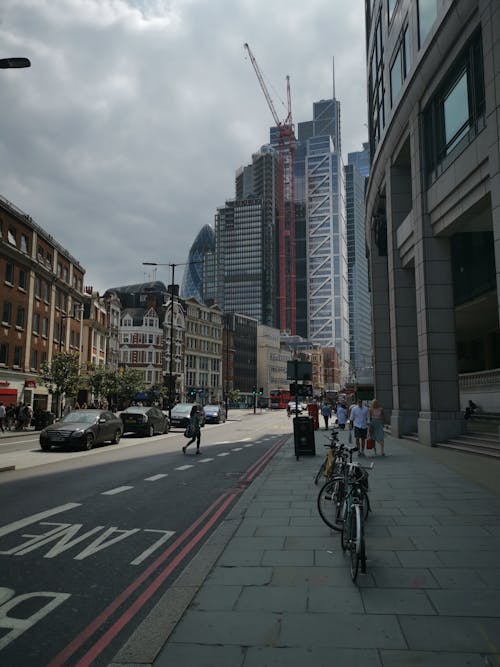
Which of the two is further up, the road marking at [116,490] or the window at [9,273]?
the window at [9,273]

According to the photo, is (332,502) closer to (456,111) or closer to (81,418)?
(81,418)

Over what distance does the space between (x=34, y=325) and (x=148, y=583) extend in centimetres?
4206

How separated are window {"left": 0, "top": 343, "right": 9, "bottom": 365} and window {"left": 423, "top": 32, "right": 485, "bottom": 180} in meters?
31.5

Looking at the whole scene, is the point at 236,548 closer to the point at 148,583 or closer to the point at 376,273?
the point at 148,583

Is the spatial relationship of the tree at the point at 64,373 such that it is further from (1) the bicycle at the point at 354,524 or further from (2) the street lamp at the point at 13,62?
(1) the bicycle at the point at 354,524

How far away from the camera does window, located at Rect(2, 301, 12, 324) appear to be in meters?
38.8

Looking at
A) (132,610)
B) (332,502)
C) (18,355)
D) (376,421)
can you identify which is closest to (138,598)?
(132,610)

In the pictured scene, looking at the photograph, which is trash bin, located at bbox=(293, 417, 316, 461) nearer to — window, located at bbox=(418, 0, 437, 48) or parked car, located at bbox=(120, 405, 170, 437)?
parked car, located at bbox=(120, 405, 170, 437)

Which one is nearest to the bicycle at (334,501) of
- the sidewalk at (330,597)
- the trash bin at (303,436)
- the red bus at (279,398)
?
the sidewalk at (330,597)

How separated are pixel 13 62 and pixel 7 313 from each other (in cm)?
3262

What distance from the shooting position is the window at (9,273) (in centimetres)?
3925

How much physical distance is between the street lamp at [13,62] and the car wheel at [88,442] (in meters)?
12.5

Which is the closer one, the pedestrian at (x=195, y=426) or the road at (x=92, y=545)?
the road at (x=92, y=545)

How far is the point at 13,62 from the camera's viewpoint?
9.99m
